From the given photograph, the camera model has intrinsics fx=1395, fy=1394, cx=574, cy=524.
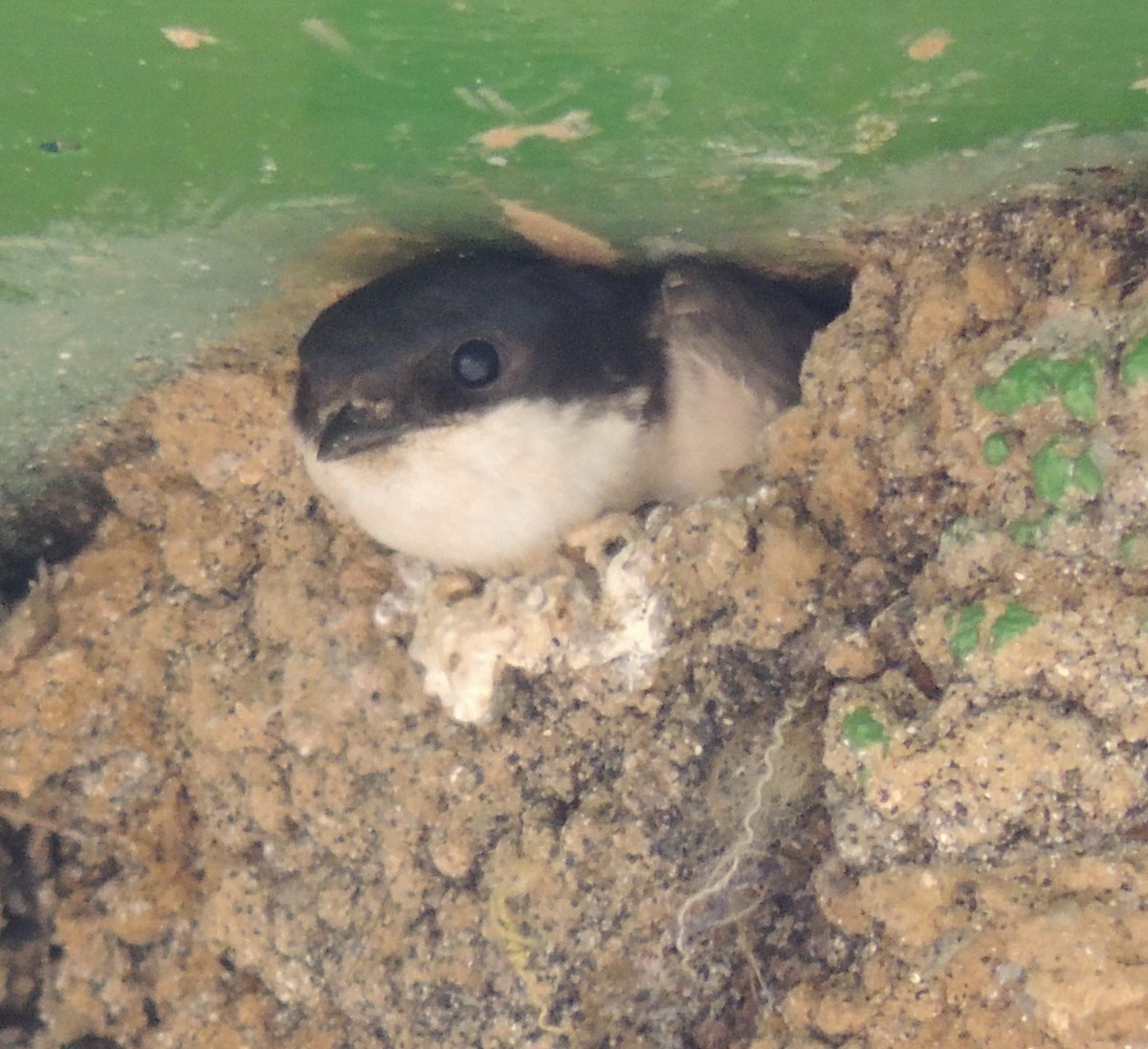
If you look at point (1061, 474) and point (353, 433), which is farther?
point (353, 433)

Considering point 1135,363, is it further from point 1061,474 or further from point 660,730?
point 660,730

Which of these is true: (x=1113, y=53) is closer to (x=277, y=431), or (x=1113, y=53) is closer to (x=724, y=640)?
(x=724, y=640)

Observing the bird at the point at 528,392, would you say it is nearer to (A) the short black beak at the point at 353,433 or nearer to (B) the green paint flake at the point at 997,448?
(A) the short black beak at the point at 353,433

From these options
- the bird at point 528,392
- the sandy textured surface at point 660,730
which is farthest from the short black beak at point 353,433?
the sandy textured surface at point 660,730

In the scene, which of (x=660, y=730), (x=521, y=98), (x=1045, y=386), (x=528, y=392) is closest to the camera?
(x=521, y=98)

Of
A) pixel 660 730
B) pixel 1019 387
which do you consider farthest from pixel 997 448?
pixel 660 730

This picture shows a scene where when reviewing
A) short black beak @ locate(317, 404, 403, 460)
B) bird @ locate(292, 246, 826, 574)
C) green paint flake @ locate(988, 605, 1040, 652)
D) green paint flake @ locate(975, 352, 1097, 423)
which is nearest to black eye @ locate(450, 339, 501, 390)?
bird @ locate(292, 246, 826, 574)
